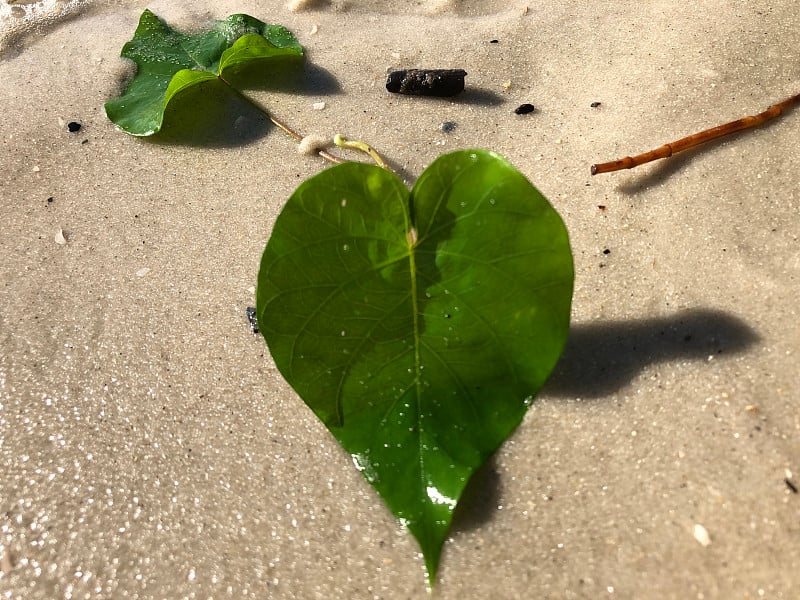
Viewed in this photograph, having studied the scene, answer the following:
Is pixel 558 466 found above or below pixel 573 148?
below

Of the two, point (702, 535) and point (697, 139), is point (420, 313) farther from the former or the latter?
point (697, 139)

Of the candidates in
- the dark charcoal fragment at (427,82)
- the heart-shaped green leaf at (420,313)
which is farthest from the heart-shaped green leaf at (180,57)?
the heart-shaped green leaf at (420,313)

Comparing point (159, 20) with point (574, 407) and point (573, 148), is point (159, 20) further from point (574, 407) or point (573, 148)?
point (574, 407)

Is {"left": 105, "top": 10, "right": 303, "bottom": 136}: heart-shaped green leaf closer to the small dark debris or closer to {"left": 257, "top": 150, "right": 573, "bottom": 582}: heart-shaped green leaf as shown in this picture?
the small dark debris

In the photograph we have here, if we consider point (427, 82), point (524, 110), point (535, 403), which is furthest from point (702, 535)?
point (427, 82)

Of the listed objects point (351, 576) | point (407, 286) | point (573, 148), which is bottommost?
point (351, 576)

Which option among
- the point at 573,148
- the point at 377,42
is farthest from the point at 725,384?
the point at 377,42

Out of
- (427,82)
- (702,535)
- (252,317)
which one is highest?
(427,82)
